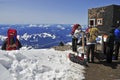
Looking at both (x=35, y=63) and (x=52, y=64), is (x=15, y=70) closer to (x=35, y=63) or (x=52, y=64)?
(x=35, y=63)

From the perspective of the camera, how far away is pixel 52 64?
11852 mm

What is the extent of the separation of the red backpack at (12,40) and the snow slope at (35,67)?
796 millimetres

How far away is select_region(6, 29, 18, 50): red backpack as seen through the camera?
12.0m

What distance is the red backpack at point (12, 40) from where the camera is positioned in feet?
39.3

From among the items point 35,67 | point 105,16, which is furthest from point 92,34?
point 105,16

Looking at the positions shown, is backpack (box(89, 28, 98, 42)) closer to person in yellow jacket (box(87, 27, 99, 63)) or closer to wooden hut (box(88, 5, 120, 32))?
person in yellow jacket (box(87, 27, 99, 63))

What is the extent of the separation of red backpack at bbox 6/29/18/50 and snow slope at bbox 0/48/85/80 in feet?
2.61

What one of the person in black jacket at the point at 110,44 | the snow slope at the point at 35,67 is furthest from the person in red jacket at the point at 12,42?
the person in black jacket at the point at 110,44

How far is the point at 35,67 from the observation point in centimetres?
1066

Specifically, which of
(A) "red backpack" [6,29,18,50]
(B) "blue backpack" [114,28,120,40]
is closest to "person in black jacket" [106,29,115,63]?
(B) "blue backpack" [114,28,120,40]

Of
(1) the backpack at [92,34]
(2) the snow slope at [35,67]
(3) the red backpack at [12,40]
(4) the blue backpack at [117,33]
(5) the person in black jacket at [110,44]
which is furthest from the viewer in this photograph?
(4) the blue backpack at [117,33]

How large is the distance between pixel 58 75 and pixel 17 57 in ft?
5.73

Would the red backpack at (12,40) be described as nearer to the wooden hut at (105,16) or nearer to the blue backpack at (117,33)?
the blue backpack at (117,33)

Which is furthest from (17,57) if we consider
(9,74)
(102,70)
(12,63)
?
(102,70)
